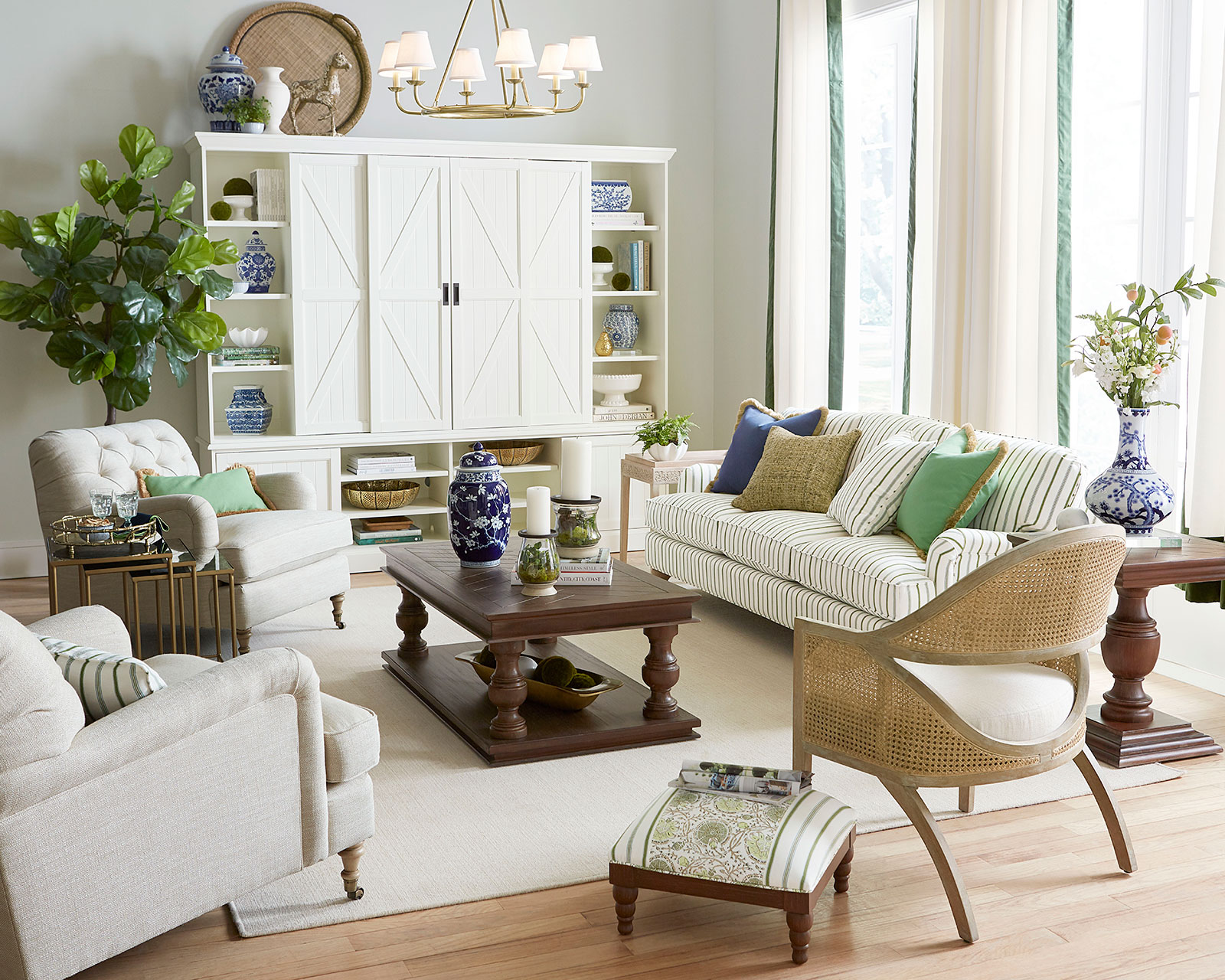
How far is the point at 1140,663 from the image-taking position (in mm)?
3691

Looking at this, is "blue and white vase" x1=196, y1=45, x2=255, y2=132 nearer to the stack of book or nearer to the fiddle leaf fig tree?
the fiddle leaf fig tree

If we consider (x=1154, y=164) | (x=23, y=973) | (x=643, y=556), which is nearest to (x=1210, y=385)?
(x=1154, y=164)

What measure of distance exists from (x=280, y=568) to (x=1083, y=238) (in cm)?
340

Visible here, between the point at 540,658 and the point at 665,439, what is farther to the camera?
the point at 665,439

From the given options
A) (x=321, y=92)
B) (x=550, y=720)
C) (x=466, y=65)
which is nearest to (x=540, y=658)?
(x=550, y=720)

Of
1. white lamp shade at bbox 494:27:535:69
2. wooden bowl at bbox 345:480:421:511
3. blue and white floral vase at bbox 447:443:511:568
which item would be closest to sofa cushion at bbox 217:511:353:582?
blue and white floral vase at bbox 447:443:511:568

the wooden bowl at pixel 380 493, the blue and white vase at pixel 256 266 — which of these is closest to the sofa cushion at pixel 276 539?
the wooden bowl at pixel 380 493

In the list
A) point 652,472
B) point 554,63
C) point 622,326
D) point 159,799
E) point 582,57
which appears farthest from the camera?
point 622,326

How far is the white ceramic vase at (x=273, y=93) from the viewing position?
6129 mm

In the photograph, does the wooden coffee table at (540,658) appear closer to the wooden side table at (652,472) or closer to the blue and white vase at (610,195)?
the wooden side table at (652,472)

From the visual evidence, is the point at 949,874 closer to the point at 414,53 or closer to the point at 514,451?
the point at 414,53

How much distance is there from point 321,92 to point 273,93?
0.91 feet

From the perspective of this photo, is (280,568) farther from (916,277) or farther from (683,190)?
(683,190)

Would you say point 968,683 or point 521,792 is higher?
point 968,683
